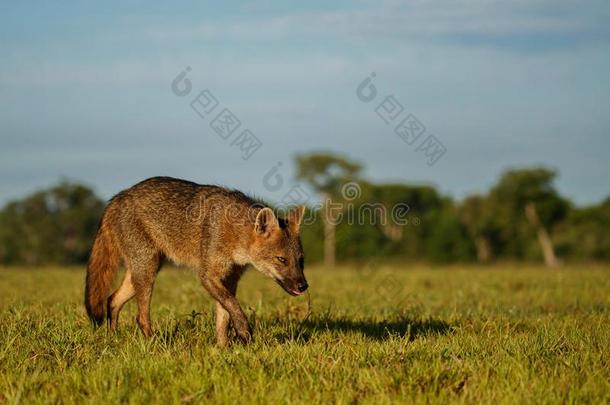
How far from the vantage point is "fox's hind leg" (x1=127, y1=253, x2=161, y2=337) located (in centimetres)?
927

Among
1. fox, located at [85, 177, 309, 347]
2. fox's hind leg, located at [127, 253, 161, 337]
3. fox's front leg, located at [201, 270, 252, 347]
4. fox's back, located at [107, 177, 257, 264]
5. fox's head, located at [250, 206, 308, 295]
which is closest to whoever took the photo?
fox's front leg, located at [201, 270, 252, 347]

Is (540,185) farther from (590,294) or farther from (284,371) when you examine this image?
(284,371)

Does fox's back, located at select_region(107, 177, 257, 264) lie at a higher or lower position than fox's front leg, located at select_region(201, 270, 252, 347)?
higher

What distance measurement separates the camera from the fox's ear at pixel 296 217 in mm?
9125

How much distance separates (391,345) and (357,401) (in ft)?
6.32

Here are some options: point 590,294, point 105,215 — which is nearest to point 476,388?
point 105,215

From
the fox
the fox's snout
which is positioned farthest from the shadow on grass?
the fox

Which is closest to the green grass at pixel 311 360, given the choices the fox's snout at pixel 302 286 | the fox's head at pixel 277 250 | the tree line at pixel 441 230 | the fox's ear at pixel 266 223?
the fox's snout at pixel 302 286

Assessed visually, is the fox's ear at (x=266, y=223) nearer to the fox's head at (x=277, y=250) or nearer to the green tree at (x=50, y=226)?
the fox's head at (x=277, y=250)

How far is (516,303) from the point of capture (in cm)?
1498

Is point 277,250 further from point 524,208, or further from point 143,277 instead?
point 524,208

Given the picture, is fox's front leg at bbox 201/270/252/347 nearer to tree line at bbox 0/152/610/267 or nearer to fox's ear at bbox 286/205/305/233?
fox's ear at bbox 286/205/305/233

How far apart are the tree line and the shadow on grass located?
55.1m

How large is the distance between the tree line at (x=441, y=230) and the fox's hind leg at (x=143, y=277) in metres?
56.4
